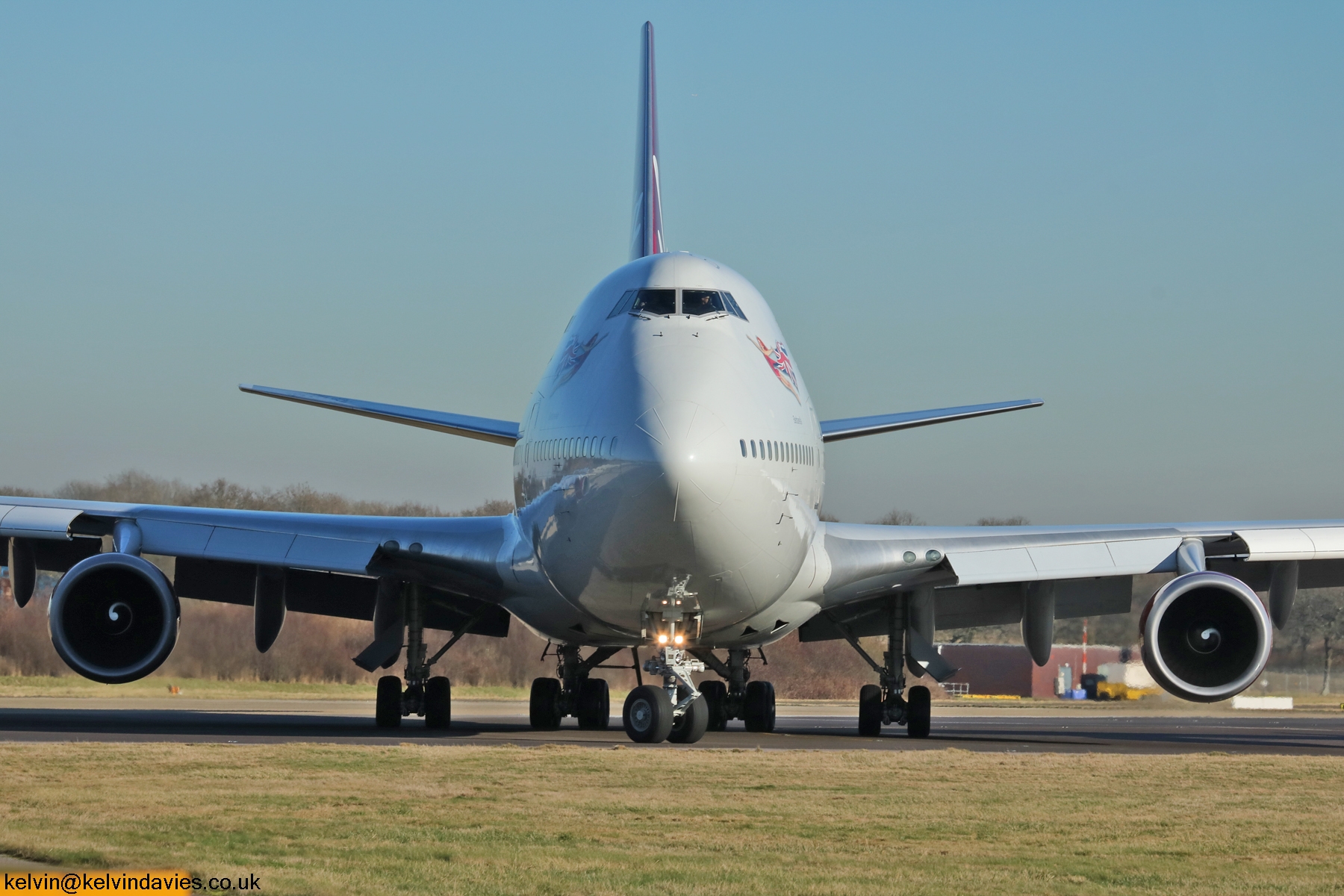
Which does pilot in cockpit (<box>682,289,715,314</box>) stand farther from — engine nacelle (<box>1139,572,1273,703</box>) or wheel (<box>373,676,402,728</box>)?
wheel (<box>373,676,402,728</box>)

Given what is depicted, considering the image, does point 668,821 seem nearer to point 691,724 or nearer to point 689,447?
point 689,447

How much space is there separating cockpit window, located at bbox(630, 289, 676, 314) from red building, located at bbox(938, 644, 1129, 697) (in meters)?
45.8

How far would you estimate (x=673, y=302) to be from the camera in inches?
710

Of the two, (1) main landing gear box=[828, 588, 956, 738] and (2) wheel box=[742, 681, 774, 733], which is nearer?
(1) main landing gear box=[828, 588, 956, 738]

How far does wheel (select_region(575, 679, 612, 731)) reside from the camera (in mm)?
Answer: 23516

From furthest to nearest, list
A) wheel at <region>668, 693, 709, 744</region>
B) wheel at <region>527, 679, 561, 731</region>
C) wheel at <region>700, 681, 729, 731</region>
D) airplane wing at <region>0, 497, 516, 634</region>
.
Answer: wheel at <region>700, 681, 729, 731</region>, wheel at <region>527, 679, 561, 731</region>, airplane wing at <region>0, 497, 516, 634</region>, wheel at <region>668, 693, 709, 744</region>

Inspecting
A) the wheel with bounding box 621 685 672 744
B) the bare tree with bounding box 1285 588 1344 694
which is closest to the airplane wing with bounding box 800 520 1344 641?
the wheel with bounding box 621 685 672 744

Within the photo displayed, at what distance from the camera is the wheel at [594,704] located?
77.2 feet

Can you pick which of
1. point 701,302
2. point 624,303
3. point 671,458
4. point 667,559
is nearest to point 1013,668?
point 701,302

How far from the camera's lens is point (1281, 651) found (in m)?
51.1

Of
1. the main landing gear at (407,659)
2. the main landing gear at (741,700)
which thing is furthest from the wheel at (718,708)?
the main landing gear at (407,659)

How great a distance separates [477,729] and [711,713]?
3.27m

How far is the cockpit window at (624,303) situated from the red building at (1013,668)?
45.7 metres

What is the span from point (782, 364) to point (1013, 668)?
4609 cm
